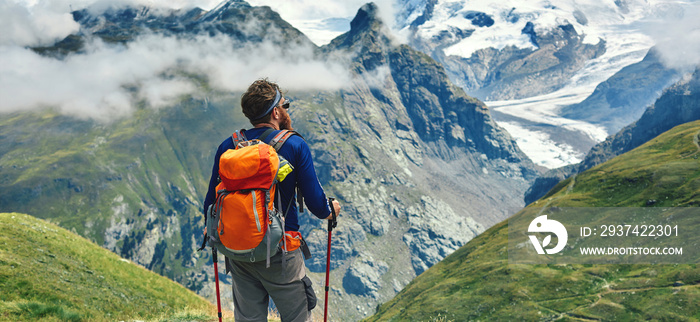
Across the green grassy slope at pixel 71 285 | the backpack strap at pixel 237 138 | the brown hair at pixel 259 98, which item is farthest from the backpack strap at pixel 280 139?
the green grassy slope at pixel 71 285

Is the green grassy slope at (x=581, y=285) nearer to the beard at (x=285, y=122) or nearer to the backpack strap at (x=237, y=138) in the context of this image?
the beard at (x=285, y=122)

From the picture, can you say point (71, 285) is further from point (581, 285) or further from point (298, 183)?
point (581, 285)

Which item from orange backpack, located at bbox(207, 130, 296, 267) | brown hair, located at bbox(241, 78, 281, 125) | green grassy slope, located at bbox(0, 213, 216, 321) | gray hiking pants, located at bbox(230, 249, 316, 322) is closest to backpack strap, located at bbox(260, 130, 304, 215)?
orange backpack, located at bbox(207, 130, 296, 267)

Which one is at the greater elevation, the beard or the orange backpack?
the beard

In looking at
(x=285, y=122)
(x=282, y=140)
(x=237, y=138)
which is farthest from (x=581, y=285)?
(x=237, y=138)

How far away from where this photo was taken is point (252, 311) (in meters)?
9.18

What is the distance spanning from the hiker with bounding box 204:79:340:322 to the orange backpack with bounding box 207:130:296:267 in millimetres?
356

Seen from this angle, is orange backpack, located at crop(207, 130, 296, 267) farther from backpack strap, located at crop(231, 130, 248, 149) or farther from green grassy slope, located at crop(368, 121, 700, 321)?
green grassy slope, located at crop(368, 121, 700, 321)

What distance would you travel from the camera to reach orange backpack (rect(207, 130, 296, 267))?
26.4 feet

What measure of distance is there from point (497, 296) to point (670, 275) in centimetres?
2712

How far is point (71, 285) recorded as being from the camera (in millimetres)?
19000

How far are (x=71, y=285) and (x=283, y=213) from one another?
15724 mm

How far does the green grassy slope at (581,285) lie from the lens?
5845 centimetres

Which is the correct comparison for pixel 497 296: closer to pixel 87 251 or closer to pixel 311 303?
pixel 87 251
